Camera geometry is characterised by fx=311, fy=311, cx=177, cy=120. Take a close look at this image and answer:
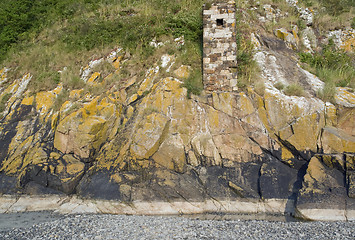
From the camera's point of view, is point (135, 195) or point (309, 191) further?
point (135, 195)

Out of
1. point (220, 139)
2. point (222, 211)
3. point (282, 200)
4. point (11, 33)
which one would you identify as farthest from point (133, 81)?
point (11, 33)

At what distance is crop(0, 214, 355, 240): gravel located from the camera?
7309 millimetres

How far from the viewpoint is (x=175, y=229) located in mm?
7789

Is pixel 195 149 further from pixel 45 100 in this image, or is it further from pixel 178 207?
pixel 45 100

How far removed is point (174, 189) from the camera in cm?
1010

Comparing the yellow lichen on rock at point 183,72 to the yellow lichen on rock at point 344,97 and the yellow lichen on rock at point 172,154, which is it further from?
the yellow lichen on rock at point 344,97

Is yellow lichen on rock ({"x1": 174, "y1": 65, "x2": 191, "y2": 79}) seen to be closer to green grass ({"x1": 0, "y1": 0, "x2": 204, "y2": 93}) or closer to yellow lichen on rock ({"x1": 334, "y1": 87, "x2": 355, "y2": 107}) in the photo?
green grass ({"x1": 0, "y1": 0, "x2": 204, "y2": 93})

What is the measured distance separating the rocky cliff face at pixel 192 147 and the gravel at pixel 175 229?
1.23 metres

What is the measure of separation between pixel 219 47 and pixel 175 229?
7042 millimetres

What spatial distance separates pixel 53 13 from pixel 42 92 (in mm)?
7438

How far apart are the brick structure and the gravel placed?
523cm

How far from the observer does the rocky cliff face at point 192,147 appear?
32.7ft

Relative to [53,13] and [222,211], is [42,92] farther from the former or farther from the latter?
[222,211]

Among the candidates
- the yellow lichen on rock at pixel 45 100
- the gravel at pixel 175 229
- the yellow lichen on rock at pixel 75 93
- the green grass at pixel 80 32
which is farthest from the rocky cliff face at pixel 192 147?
the green grass at pixel 80 32
